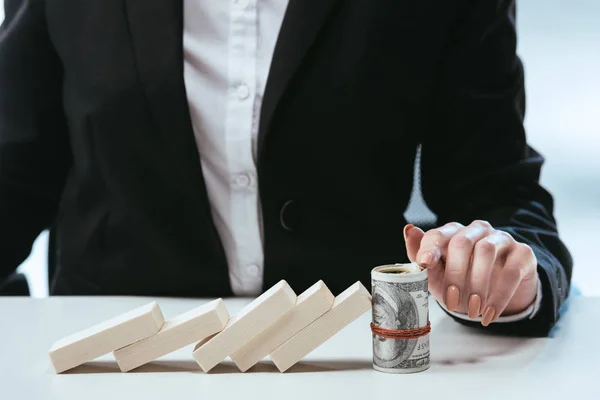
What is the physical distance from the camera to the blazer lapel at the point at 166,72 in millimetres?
1447

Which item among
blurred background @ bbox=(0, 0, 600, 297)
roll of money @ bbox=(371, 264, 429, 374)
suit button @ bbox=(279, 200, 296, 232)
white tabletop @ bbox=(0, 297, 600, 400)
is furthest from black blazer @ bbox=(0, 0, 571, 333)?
blurred background @ bbox=(0, 0, 600, 297)

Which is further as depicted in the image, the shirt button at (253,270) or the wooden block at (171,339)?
the shirt button at (253,270)

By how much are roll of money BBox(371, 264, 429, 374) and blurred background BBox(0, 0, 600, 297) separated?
1966mm

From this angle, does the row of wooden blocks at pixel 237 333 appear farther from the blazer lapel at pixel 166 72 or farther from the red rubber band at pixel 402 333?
the blazer lapel at pixel 166 72

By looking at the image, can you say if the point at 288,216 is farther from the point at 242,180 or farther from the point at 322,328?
the point at 322,328

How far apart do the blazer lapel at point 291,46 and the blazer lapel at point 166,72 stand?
0.46 feet

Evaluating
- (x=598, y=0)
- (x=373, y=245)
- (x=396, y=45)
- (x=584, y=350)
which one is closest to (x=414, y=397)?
(x=584, y=350)

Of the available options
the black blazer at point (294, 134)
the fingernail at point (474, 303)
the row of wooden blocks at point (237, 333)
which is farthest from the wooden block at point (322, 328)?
the black blazer at point (294, 134)

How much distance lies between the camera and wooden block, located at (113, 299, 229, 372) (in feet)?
3.54

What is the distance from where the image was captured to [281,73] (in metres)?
1.42

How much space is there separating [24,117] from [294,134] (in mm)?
539

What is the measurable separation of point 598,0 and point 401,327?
7.19 ft

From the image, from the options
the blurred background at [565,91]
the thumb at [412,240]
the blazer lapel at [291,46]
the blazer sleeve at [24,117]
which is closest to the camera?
the thumb at [412,240]

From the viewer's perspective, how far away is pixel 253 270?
1.51m
